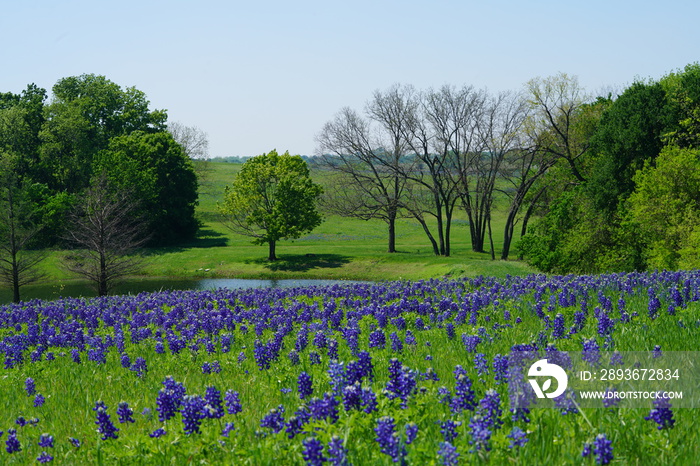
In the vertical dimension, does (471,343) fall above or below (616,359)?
below

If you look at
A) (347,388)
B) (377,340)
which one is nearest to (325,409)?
(347,388)

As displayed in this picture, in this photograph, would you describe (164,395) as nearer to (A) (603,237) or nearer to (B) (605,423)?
(B) (605,423)

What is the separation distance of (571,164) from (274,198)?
29310 millimetres

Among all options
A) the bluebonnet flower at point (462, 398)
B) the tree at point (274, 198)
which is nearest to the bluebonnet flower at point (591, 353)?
the bluebonnet flower at point (462, 398)

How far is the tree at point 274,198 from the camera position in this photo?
206ft

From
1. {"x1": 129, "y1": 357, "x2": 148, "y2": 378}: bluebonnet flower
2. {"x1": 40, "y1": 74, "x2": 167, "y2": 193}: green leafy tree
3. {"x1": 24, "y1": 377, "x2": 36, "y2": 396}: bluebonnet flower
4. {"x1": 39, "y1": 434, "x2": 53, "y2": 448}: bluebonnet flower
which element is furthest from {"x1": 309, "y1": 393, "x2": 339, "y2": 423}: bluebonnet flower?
{"x1": 40, "y1": 74, "x2": 167, "y2": 193}: green leafy tree

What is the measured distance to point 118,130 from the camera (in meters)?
84.0

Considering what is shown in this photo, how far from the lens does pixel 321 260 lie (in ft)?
206

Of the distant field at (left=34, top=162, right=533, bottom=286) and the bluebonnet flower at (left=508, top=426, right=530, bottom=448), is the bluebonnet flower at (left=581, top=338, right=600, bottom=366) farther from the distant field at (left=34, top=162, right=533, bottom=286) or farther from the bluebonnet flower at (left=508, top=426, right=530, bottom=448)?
the distant field at (left=34, top=162, right=533, bottom=286)

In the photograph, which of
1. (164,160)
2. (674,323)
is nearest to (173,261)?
(164,160)

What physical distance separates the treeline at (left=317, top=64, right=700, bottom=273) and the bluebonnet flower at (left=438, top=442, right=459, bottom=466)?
30.6m

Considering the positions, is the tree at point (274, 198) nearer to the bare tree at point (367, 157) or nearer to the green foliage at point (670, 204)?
the bare tree at point (367, 157)

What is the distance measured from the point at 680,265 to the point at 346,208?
122ft

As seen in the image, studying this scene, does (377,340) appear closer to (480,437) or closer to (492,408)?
(492,408)
